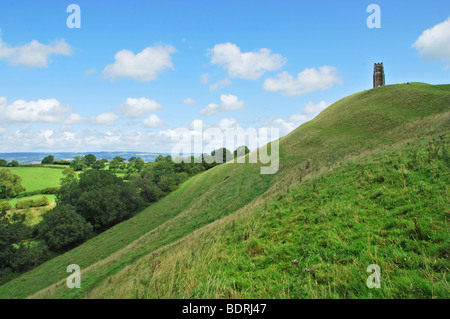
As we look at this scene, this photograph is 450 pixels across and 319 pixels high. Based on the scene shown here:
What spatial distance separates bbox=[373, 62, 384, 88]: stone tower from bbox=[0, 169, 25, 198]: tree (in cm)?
11924

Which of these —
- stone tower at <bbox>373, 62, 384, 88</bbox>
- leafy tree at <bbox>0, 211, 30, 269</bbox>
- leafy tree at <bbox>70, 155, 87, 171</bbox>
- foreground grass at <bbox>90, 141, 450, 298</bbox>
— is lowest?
leafy tree at <bbox>0, 211, 30, 269</bbox>

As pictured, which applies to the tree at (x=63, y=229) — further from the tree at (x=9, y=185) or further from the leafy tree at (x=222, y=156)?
the leafy tree at (x=222, y=156)

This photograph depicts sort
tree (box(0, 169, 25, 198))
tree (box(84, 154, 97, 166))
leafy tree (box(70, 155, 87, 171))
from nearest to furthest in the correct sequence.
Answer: tree (box(0, 169, 25, 198)) → leafy tree (box(70, 155, 87, 171)) → tree (box(84, 154, 97, 166))

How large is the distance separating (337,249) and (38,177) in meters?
113

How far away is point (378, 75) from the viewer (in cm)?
5959

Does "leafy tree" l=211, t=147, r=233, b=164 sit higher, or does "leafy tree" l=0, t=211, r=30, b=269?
"leafy tree" l=211, t=147, r=233, b=164

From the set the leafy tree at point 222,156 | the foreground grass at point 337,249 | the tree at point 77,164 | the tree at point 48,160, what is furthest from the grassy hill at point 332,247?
the tree at point 48,160

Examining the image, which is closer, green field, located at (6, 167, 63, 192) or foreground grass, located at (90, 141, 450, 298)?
foreground grass, located at (90, 141, 450, 298)

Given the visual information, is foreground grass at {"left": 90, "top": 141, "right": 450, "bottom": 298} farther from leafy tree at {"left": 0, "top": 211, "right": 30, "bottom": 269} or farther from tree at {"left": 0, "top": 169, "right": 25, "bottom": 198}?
tree at {"left": 0, "top": 169, "right": 25, "bottom": 198}

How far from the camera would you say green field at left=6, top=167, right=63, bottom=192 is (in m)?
78.2

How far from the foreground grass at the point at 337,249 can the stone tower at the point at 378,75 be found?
2547 inches

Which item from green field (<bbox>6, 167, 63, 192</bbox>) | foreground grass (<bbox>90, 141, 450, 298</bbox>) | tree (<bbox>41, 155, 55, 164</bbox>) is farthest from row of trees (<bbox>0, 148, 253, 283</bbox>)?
tree (<bbox>41, 155, 55, 164</bbox>)

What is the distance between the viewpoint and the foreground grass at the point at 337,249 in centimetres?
385
